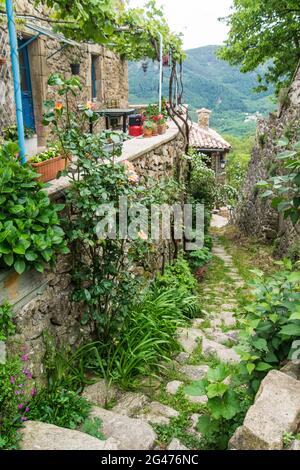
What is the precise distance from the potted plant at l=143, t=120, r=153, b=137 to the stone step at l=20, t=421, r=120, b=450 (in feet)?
14.7

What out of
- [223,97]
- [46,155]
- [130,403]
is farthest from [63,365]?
[223,97]

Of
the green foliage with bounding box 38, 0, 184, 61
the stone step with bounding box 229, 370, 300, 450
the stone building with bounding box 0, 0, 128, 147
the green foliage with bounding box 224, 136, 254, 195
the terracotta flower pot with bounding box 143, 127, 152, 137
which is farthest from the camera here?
the green foliage with bounding box 224, 136, 254, 195

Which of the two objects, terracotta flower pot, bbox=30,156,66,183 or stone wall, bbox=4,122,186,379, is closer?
stone wall, bbox=4,122,186,379

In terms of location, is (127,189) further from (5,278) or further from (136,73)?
(136,73)

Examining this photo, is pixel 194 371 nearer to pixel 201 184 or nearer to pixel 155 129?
pixel 155 129

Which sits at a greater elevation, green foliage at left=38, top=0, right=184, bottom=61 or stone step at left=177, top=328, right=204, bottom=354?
green foliage at left=38, top=0, right=184, bottom=61

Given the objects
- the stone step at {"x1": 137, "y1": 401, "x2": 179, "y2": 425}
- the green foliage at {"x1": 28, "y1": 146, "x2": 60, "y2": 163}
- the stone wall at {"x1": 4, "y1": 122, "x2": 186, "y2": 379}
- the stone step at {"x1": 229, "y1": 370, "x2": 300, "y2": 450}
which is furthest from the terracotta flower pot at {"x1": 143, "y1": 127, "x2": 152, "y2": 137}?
the stone step at {"x1": 229, "y1": 370, "x2": 300, "y2": 450}

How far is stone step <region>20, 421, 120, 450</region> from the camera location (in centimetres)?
189

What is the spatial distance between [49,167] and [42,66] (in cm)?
497

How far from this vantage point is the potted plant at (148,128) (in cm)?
559

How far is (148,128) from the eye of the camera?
18.6 feet

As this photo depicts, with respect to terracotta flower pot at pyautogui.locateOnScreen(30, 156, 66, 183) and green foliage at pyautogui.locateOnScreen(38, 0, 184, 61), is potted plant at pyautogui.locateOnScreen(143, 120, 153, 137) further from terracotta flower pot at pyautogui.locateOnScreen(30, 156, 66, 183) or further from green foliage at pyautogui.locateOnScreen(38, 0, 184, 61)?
terracotta flower pot at pyautogui.locateOnScreen(30, 156, 66, 183)
